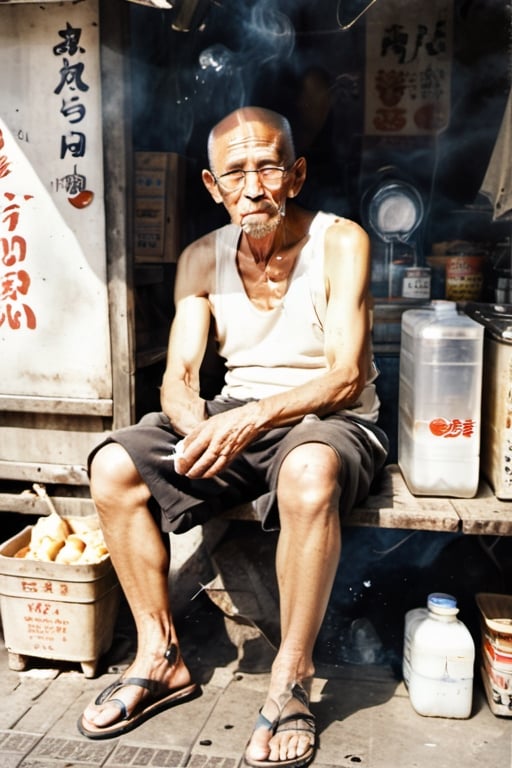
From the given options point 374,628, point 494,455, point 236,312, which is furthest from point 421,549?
point 236,312

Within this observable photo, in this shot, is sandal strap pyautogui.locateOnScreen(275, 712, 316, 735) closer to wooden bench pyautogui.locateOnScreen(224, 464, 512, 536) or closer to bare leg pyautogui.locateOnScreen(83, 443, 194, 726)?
bare leg pyautogui.locateOnScreen(83, 443, 194, 726)

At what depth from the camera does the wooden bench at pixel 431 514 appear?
339 cm

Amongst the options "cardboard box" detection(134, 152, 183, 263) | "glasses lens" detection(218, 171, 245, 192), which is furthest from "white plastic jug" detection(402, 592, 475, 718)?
"cardboard box" detection(134, 152, 183, 263)

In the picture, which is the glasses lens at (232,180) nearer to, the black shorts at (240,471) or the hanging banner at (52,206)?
the hanging banner at (52,206)

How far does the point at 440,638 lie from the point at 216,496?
1.16 metres

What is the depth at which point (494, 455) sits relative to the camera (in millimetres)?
3637

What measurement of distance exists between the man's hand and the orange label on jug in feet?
2.85

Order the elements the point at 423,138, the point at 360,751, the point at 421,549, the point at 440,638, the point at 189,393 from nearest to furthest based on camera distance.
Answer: the point at 360,751
the point at 440,638
the point at 189,393
the point at 421,549
the point at 423,138

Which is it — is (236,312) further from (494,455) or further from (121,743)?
(121,743)

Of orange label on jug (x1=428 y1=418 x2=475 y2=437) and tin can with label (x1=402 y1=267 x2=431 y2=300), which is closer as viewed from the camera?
orange label on jug (x1=428 y1=418 x2=475 y2=437)

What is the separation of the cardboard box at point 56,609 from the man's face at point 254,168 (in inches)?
69.6

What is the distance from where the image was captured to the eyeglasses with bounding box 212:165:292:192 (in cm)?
354

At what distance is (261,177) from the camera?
11.6ft

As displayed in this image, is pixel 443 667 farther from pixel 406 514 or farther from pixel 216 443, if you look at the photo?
pixel 216 443
